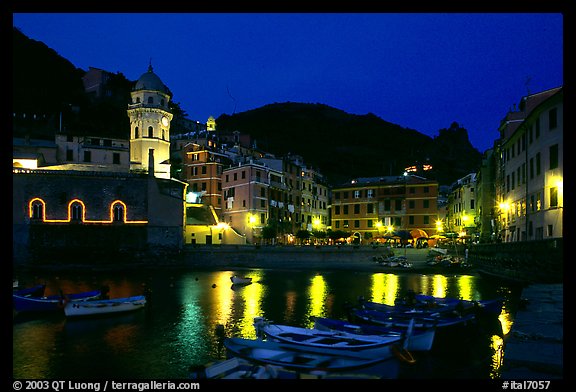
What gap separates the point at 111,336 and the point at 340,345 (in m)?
13.3

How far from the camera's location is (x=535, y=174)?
41.0m

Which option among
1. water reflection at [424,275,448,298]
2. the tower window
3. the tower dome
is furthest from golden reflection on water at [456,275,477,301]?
the tower dome

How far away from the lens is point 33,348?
64.7ft

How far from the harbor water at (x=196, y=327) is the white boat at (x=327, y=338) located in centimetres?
135

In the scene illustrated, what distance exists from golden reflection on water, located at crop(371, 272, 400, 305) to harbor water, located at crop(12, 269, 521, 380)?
→ 92 mm

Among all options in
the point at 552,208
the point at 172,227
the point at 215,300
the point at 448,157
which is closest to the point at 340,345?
the point at 215,300

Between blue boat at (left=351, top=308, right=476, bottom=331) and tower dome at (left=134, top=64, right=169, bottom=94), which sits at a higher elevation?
tower dome at (left=134, top=64, right=169, bottom=94)

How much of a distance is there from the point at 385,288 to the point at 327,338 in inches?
1094

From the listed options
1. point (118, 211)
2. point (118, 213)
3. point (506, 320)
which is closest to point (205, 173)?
point (118, 211)

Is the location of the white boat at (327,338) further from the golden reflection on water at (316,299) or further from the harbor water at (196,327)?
the golden reflection on water at (316,299)

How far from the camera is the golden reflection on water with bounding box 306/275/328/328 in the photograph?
2659cm

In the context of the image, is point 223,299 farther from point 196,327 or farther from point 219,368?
point 219,368

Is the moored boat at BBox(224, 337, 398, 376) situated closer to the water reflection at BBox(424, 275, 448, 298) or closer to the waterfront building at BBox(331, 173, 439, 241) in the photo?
the water reflection at BBox(424, 275, 448, 298)

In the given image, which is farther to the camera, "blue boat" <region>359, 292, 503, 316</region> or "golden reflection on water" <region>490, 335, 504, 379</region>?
"blue boat" <region>359, 292, 503, 316</region>
